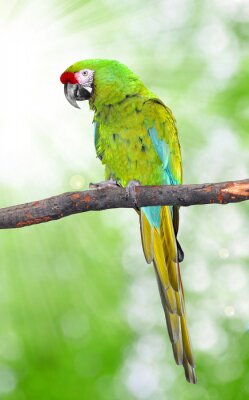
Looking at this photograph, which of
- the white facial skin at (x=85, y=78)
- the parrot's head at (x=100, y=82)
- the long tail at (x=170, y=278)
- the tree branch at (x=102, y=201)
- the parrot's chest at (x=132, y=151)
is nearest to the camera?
the tree branch at (x=102, y=201)

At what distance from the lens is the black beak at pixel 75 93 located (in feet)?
11.8

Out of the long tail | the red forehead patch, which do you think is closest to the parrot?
the long tail

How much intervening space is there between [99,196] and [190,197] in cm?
56

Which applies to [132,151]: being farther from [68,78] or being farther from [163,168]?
[68,78]

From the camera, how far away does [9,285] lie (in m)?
6.72

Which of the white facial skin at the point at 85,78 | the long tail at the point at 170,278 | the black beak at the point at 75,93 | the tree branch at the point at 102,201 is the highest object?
the white facial skin at the point at 85,78

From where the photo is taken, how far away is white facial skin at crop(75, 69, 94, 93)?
3.59 meters

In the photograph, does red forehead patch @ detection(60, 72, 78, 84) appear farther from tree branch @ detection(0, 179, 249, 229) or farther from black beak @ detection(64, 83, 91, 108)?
tree branch @ detection(0, 179, 249, 229)

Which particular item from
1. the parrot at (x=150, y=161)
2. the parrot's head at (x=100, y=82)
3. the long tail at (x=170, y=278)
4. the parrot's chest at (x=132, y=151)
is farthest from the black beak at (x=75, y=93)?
the long tail at (x=170, y=278)

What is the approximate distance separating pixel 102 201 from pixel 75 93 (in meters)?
1.23

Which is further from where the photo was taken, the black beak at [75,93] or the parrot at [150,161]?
the black beak at [75,93]

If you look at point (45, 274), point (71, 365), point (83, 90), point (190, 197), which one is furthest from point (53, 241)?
point (190, 197)

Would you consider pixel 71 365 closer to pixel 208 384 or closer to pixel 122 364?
pixel 122 364

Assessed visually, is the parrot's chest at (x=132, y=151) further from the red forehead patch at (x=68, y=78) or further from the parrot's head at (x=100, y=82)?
the red forehead patch at (x=68, y=78)
